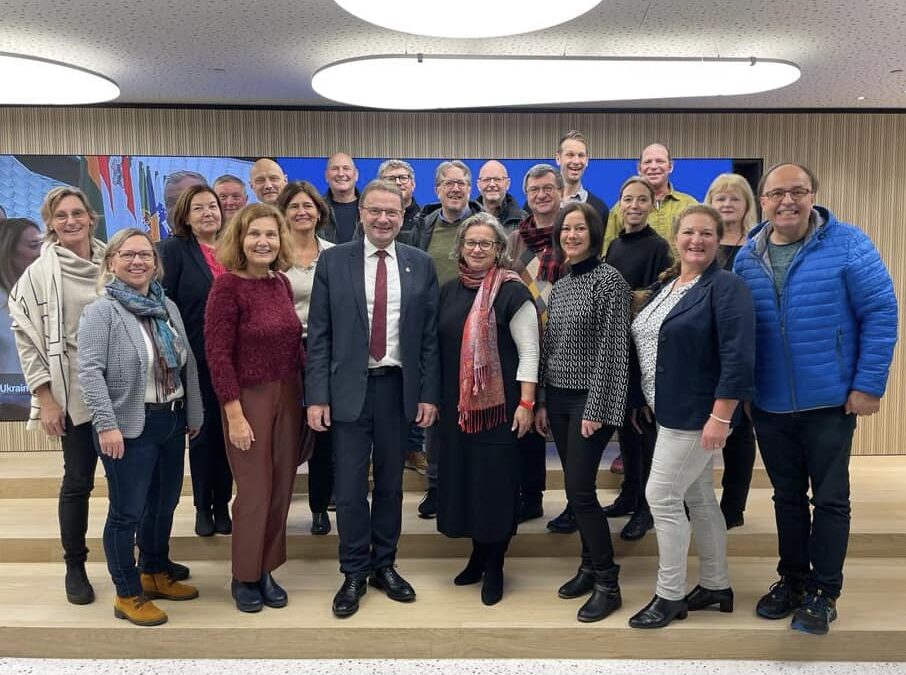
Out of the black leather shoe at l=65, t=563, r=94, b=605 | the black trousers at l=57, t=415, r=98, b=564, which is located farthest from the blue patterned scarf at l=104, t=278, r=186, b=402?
the black leather shoe at l=65, t=563, r=94, b=605

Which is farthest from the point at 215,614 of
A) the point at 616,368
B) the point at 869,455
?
the point at 869,455

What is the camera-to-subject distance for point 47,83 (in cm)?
401

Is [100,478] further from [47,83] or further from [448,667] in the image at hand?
[448,667]

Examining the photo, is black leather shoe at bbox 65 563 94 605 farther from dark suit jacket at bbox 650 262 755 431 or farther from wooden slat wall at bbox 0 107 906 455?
wooden slat wall at bbox 0 107 906 455

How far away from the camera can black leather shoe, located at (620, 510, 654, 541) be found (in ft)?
10.5

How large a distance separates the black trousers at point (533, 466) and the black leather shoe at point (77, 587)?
6.35 ft

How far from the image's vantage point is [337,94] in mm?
4117

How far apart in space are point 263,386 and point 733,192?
7.31 ft

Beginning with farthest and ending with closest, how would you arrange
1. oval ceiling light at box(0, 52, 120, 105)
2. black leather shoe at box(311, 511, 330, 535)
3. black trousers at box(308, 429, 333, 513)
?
oval ceiling light at box(0, 52, 120, 105)
black leather shoe at box(311, 511, 330, 535)
black trousers at box(308, 429, 333, 513)

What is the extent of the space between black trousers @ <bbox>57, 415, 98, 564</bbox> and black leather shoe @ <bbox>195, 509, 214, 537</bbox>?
1.91 ft

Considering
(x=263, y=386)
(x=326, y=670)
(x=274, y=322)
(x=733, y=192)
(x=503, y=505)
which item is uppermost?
(x=733, y=192)

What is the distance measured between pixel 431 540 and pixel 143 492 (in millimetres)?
1375

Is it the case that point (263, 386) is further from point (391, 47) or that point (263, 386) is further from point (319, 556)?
point (391, 47)

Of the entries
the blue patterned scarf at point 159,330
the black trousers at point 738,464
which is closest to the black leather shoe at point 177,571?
the blue patterned scarf at point 159,330
